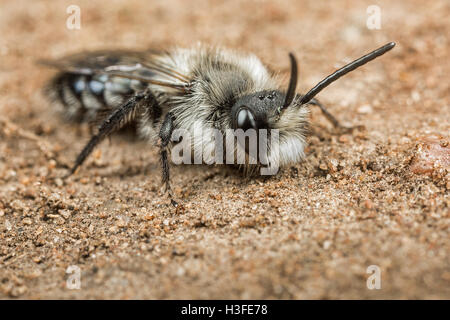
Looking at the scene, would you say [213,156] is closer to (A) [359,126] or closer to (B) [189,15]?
(A) [359,126]

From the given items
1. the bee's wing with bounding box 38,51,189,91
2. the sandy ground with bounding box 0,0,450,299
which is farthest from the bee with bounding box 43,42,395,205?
the sandy ground with bounding box 0,0,450,299

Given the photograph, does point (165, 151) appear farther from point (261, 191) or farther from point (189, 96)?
point (261, 191)

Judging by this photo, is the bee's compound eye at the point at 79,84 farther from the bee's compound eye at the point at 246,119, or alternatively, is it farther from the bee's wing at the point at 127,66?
the bee's compound eye at the point at 246,119

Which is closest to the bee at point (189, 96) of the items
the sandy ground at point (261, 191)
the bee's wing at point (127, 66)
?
the bee's wing at point (127, 66)

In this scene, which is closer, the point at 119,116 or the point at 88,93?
the point at 119,116

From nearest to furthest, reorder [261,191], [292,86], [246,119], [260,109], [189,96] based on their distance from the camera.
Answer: [292,86] < [246,119] < [260,109] < [261,191] < [189,96]

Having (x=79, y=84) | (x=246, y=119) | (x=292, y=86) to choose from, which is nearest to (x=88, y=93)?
(x=79, y=84)

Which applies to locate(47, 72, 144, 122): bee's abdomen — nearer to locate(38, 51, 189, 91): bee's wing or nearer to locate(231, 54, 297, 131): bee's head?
locate(38, 51, 189, 91): bee's wing
